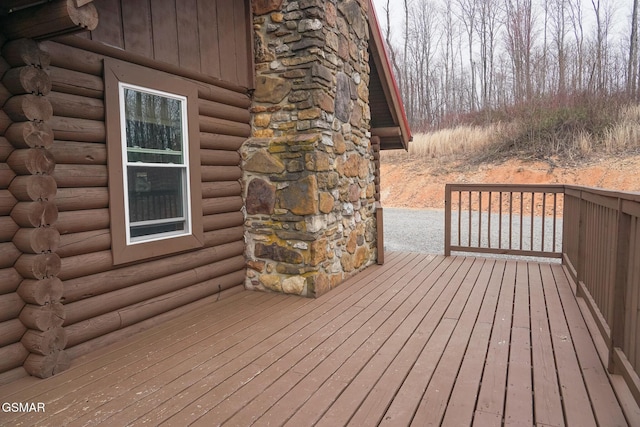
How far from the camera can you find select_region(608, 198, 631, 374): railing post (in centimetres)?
250

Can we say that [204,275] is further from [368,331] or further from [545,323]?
[545,323]

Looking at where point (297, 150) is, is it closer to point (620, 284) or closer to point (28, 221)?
point (28, 221)

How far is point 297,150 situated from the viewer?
4.32 m

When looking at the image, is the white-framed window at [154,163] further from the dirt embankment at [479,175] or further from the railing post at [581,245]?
the dirt embankment at [479,175]

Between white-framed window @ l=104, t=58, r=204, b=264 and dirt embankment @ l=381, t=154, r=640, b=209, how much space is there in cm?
1085

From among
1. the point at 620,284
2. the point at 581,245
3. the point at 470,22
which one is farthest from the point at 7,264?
the point at 470,22

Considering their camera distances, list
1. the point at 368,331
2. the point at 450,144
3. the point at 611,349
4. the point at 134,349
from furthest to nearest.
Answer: the point at 450,144 → the point at 368,331 → the point at 134,349 → the point at 611,349

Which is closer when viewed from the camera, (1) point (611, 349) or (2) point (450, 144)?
(1) point (611, 349)

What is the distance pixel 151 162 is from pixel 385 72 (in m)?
3.86

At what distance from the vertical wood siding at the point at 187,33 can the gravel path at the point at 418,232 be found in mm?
4334

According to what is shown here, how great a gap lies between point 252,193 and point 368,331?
2.02 meters

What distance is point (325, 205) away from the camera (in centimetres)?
447

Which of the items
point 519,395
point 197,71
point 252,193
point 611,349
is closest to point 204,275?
point 252,193

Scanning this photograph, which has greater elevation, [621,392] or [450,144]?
[450,144]
